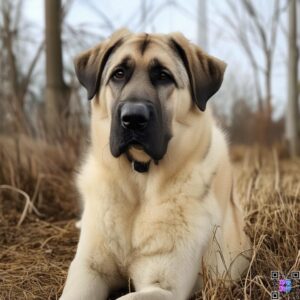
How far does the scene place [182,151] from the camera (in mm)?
2582

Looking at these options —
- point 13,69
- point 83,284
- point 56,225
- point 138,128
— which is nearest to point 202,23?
point 13,69

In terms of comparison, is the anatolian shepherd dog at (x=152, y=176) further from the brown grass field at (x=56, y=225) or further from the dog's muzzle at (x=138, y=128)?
the brown grass field at (x=56, y=225)

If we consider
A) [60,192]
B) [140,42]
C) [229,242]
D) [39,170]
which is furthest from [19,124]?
[229,242]

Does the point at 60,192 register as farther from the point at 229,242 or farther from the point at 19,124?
the point at 229,242

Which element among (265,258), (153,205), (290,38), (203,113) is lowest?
(265,258)

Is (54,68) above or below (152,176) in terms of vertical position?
above

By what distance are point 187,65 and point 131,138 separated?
614 millimetres

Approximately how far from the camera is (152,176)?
2580 mm

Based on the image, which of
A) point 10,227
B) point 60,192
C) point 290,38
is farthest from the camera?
point 290,38

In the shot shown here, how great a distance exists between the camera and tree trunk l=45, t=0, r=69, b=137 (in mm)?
5629

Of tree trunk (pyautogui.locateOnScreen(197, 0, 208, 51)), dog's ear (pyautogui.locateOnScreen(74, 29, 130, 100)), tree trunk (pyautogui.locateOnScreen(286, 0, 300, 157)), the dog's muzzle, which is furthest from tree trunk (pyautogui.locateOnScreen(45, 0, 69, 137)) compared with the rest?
tree trunk (pyautogui.locateOnScreen(197, 0, 208, 51))

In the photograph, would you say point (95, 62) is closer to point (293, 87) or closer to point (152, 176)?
point (152, 176)

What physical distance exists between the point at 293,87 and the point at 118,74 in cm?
958

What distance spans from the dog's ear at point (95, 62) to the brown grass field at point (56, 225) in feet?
3.99
